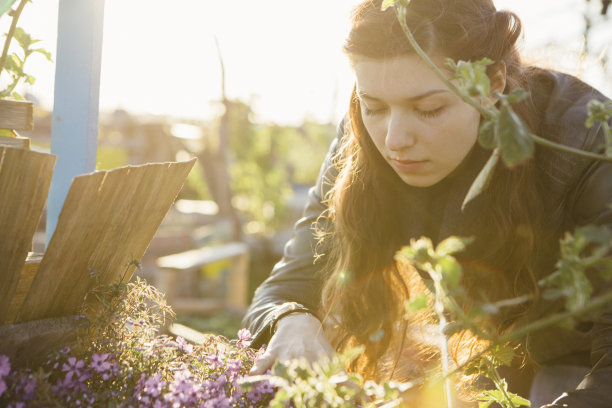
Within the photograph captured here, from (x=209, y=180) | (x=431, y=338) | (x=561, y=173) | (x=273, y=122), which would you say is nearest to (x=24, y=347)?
(x=561, y=173)

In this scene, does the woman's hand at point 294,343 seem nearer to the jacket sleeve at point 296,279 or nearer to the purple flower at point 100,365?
the jacket sleeve at point 296,279

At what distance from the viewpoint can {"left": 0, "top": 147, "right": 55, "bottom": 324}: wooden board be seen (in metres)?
0.87

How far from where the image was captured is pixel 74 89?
138cm

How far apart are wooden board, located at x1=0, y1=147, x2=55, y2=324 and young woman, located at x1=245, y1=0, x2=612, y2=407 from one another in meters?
0.51

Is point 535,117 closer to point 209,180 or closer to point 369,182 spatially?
point 369,182

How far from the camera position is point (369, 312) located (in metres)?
1.70

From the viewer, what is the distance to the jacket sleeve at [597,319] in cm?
117

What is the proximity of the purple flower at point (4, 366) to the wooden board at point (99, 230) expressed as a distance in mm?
133

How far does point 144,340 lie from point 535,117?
1.17 meters

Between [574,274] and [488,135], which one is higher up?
[488,135]

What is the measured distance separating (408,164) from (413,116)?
14 cm

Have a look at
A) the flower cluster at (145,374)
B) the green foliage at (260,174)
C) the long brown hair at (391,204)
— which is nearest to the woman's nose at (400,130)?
the long brown hair at (391,204)

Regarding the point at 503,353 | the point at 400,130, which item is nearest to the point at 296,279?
the point at 400,130

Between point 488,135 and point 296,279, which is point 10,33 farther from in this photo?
point 296,279
